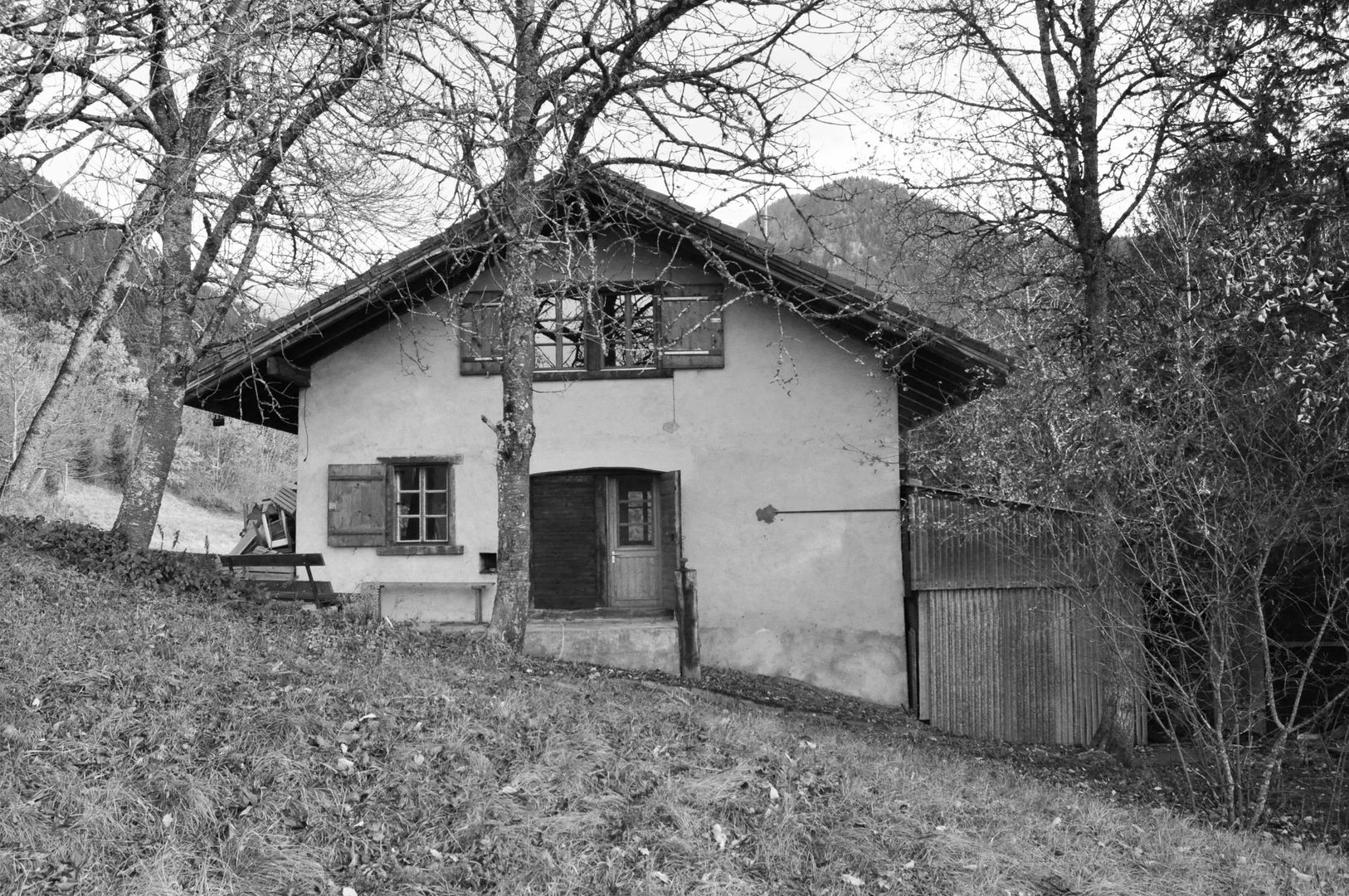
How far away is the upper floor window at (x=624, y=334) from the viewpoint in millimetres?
12781

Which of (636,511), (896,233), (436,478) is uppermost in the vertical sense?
(896,233)

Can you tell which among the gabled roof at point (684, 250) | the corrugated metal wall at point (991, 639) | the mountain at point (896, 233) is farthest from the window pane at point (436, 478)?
the corrugated metal wall at point (991, 639)

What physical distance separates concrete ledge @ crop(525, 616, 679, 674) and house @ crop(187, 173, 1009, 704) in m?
0.03

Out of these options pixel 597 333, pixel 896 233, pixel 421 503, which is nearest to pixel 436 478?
pixel 421 503

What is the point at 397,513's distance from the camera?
13.0 metres

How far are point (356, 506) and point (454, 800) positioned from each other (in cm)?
831

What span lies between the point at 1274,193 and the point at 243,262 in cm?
885

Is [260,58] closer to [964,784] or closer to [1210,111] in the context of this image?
[964,784]

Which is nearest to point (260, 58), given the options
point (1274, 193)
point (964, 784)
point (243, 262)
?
point (243, 262)

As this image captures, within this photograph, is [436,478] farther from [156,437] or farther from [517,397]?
[517,397]

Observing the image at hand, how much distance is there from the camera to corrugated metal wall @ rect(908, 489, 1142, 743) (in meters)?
11.6

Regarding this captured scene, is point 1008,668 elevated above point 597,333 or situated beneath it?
situated beneath

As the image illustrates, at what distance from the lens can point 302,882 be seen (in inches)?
176

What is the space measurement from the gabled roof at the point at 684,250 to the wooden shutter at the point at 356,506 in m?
1.26
